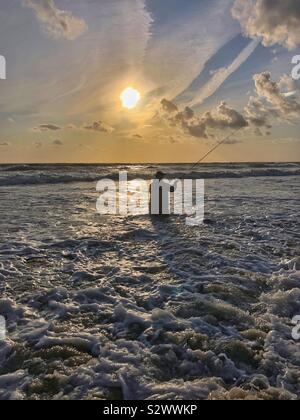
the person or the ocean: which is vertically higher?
the person

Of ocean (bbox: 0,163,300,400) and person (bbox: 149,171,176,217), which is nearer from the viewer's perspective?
ocean (bbox: 0,163,300,400)

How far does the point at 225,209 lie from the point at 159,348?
35.6ft

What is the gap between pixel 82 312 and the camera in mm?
5812

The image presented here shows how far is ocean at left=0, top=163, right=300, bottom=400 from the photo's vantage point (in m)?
4.16

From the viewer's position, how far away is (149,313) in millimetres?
5793

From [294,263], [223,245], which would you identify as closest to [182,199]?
[223,245]

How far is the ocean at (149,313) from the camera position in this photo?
4156mm

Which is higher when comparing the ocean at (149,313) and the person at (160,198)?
the person at (160,198)

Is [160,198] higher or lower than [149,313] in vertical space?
higher

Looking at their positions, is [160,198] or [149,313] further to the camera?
[160,198]

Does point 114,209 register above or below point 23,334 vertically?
above
